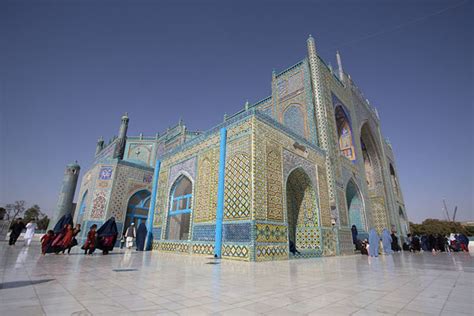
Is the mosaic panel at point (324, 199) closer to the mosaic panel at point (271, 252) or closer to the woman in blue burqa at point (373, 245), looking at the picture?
the woman in blue burqa at point (373, 245)

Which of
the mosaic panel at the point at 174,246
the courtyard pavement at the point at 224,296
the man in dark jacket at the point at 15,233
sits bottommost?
the courtyard pavement at the point at 224,296

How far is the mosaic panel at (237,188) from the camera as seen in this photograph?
22.0 feet

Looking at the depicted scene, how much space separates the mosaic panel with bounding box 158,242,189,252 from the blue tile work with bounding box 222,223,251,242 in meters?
2.10

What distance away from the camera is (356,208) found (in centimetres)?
1309

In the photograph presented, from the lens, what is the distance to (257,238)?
20.5 ft

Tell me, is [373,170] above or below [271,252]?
above

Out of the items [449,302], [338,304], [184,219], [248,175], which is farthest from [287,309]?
[184,219]

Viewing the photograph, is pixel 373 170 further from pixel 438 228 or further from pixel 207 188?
pixel 438 228

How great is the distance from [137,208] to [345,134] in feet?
46.3

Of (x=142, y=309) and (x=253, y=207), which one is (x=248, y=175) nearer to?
(x=253, y=207)

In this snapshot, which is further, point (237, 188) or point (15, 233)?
point (15, 233)

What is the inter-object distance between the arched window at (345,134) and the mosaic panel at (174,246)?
10.5 m

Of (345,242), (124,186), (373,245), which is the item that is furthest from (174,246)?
(373,245)

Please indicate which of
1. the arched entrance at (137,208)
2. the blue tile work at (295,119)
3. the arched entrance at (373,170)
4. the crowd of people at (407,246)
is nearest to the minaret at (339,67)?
the arched entrance at (373,170)
